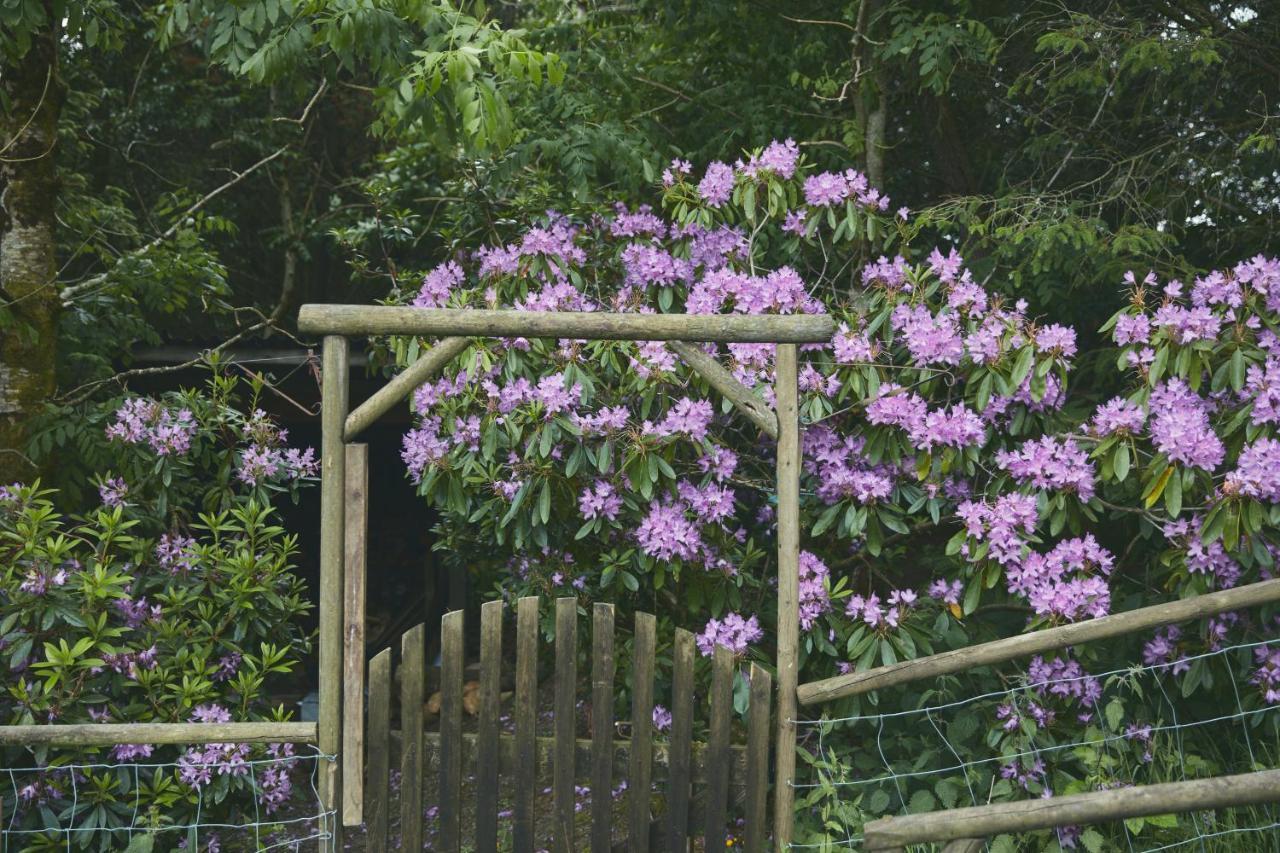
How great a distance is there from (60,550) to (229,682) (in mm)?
783

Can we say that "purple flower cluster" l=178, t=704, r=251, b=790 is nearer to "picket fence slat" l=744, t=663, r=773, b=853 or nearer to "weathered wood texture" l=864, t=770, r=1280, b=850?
"picket fence slat" l=744, t=663, r=773, b=853

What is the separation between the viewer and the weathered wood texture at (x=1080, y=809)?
264 cm

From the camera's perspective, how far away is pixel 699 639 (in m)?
4.47

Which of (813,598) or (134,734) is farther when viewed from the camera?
(813,598)

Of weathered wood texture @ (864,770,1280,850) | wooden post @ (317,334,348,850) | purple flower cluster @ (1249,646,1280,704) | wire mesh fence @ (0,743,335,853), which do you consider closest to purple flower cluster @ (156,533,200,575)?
wire mesh fence @ (0,743,335,853)

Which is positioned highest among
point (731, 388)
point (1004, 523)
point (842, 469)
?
point (731, 388)

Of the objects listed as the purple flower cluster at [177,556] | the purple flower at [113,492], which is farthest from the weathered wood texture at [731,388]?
the purple flower at [113,492]

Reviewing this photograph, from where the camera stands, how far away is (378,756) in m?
3.71

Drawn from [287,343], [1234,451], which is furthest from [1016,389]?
[287,343]

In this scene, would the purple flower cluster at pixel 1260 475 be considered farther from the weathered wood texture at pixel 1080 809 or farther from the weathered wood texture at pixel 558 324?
the weathered wood texture at pixel 1080 809

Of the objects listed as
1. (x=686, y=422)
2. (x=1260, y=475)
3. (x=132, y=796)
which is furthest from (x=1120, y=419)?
(x=132, y=796)

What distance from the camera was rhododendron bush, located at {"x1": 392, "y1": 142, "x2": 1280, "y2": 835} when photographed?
14.0 feet

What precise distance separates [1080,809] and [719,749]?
129 cm

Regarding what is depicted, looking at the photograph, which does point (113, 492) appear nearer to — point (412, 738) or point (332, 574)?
point (332, 574)
